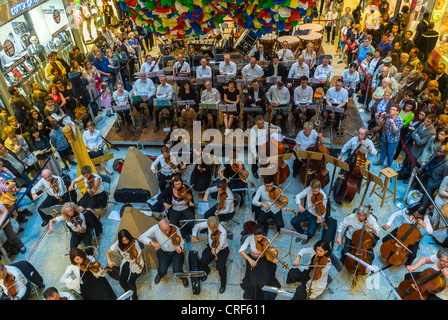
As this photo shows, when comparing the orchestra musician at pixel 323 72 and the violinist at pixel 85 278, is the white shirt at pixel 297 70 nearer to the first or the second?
the orchestra musician at pixel 323 72

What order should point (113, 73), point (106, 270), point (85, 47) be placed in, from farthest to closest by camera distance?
1. point (85, 47)
2. point (113, 73)
3. point (106, 270)

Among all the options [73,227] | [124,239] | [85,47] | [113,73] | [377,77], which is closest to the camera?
[124,239]

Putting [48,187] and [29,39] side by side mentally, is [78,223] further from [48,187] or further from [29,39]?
[29,39]

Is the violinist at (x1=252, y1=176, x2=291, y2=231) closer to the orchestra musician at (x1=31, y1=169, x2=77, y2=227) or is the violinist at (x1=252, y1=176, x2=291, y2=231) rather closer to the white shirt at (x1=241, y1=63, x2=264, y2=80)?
the orchestra musician at (x1=31, y1=169, x2=77, y2=227)

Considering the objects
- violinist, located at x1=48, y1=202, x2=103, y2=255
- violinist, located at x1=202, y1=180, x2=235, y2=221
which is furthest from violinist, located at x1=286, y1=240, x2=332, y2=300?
violinist, located at x1=48, y1=202, x2=103, y2=255

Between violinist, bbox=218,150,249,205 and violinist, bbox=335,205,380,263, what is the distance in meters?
1.65

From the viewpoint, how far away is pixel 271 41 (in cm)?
1022

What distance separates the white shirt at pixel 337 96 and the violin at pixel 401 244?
128 inches

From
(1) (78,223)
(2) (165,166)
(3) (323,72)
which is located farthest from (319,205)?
(3) (323,72)

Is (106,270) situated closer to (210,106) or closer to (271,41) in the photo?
(210,106)

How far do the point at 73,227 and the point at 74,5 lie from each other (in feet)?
29.6

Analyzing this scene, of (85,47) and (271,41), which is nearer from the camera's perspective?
(271,41)
